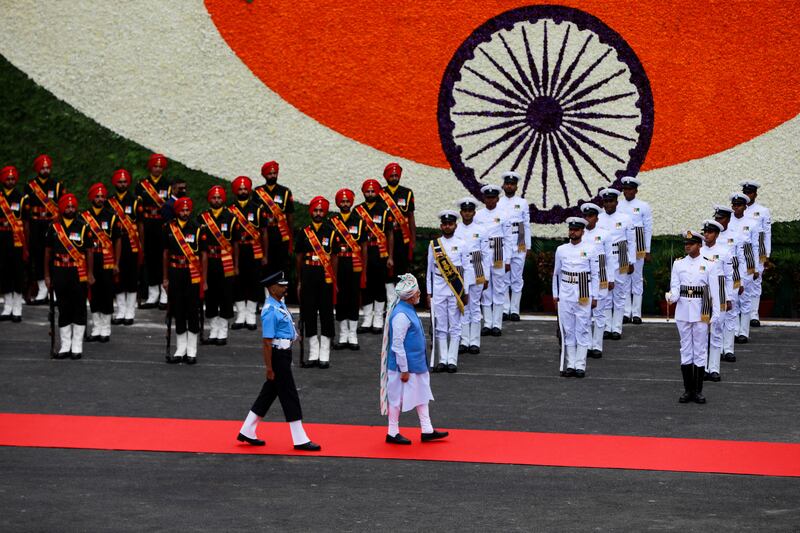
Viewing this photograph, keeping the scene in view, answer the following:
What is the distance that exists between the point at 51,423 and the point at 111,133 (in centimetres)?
1029

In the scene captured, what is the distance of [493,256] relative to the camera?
744 inches

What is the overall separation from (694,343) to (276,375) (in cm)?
474

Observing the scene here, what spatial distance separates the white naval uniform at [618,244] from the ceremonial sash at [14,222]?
314 inches

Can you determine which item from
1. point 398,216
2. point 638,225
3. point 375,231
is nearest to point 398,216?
point 398,216

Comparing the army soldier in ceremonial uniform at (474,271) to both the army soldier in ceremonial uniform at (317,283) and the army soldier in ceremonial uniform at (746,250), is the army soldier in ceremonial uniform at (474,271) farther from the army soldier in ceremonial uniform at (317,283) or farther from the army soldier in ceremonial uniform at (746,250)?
the army soldier in ceremonial uniform at (746,250)

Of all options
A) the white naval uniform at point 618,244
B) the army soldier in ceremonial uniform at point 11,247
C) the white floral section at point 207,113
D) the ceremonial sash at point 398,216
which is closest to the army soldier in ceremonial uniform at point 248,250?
the ceremonial sash at point 398,216

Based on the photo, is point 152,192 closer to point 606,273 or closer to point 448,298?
point 448,298

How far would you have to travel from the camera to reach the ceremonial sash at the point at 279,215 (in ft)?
62.0

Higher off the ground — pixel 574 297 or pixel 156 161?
pixel 156 161

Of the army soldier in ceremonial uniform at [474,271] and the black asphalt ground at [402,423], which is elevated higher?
the army soldier in ceremonial uniform at [474,271]

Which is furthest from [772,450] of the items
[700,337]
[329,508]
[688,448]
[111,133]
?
[111,133]

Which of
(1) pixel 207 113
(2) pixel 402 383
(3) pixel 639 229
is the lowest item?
(2) pixel 402 383

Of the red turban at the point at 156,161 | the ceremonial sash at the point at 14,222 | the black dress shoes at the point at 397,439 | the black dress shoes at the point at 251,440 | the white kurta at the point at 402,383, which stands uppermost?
the red turban at the point at 156,161

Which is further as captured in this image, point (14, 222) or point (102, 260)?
point (14, 222)
